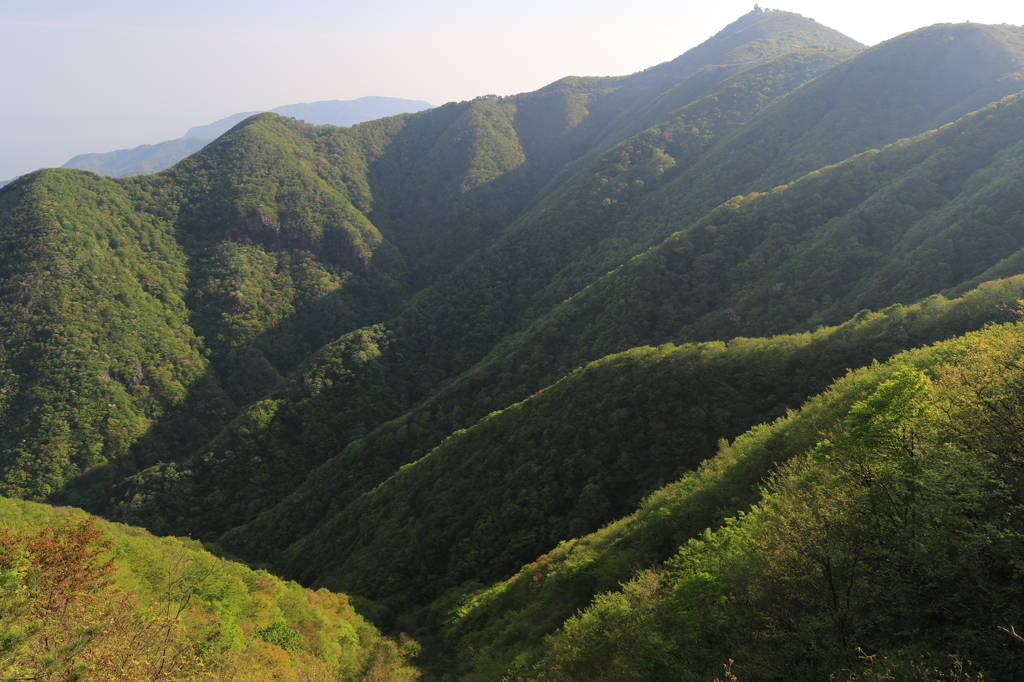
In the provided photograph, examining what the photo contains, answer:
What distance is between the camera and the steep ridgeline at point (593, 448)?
40375 millimetres

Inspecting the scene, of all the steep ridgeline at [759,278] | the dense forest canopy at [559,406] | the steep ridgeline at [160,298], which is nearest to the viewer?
the dense forest canopy at [559,406]

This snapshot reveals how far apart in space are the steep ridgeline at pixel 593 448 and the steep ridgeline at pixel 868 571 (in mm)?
18591

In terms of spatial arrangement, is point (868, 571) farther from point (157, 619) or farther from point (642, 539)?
point (157, 619)

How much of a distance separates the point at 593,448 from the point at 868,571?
3243cm

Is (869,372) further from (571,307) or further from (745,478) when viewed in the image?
(571,307)

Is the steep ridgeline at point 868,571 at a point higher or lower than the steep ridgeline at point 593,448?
higher

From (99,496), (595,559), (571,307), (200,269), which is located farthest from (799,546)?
(200,269)

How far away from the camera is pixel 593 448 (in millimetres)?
45188

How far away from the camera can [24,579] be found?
623 inches

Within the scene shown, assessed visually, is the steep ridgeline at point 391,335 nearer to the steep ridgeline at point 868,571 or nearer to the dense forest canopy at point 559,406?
the dense forest canopy at point 559,406

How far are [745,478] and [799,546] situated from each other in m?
13.4

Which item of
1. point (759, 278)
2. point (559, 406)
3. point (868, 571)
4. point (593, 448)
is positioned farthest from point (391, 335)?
point (868, 571)

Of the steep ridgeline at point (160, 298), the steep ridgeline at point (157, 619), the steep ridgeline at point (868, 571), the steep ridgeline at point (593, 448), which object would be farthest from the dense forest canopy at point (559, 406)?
the steep ridgeline at point (160, 298)

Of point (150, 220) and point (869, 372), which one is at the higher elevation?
point (150, 220)
